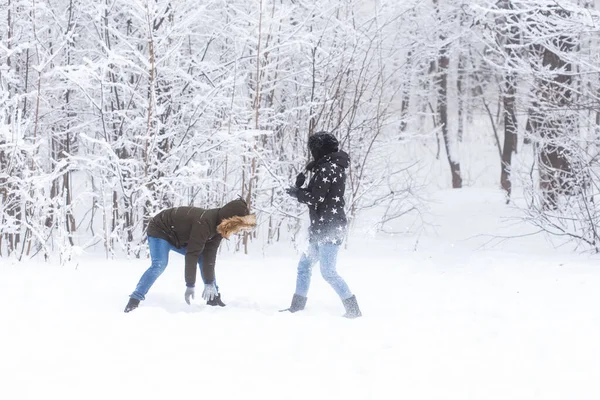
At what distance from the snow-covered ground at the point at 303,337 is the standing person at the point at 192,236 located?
236mm

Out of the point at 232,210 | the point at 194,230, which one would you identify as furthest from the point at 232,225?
the point at 194,230

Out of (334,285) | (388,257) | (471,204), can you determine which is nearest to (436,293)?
(334,285)

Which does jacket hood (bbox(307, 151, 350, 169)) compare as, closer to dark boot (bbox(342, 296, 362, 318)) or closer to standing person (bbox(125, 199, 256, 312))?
standing person (bbox(125, 199, 256, 312))

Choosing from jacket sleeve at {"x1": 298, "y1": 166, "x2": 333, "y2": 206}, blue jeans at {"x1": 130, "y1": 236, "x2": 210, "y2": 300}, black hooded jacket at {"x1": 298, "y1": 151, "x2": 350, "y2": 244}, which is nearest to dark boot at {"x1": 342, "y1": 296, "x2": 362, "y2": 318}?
black hooded jacket at {"x1": 298, "y1": 151, "x2": 350, "y2": 244}

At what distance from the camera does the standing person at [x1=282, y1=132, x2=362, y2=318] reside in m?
5.25

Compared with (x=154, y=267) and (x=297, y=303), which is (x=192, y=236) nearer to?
(x=154, y=267)

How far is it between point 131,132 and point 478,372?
6721mm

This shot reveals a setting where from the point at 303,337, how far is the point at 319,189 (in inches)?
50.5

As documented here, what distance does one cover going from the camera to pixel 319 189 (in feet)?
17.2

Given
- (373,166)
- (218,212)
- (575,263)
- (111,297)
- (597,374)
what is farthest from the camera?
(373,166)

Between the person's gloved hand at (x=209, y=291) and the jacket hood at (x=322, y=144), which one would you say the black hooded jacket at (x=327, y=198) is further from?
the person's gloved hand at (x=209, y=291)

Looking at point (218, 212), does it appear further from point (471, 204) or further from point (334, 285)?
point (471, 204)

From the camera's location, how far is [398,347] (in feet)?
14.4

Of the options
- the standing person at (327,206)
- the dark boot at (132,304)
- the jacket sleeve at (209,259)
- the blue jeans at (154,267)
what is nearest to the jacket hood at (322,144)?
the standing person at (327,206)
